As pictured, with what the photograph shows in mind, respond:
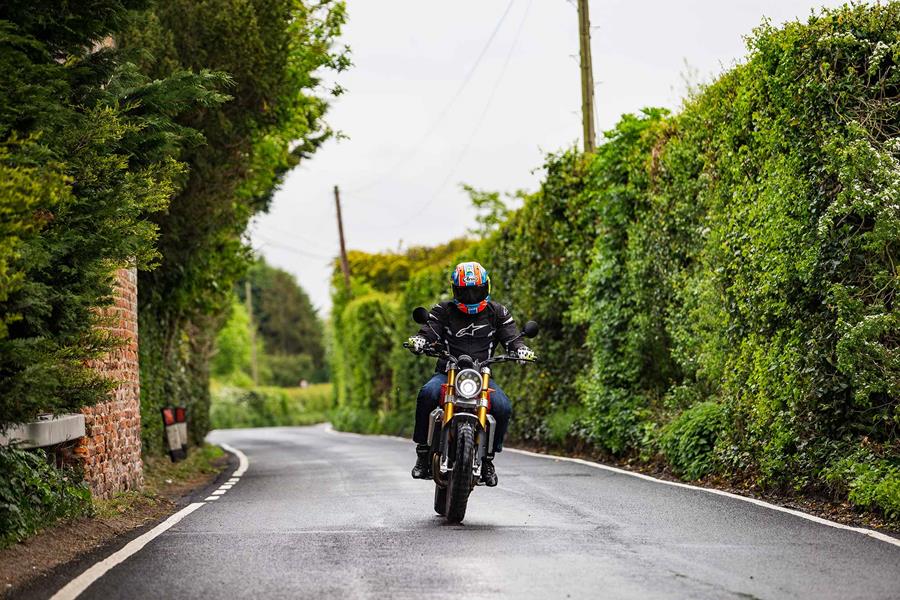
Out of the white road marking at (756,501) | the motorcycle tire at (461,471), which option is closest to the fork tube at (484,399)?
the motorcycle tire at (461,471)

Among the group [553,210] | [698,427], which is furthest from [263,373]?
[698,427]

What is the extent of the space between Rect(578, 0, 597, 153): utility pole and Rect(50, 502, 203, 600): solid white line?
49.9 feet

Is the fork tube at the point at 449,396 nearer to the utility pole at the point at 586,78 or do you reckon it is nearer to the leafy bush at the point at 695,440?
the leafy bush at the point at 695,440

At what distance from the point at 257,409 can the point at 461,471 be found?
63.8 metres

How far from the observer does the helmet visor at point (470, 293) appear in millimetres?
10805

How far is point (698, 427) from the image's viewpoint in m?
14.6

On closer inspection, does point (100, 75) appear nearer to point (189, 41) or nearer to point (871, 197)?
point (871, 197)

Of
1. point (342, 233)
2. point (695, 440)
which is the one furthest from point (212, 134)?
point (342, 233)

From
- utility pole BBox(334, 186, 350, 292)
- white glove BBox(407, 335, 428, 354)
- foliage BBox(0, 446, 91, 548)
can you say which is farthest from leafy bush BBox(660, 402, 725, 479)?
utility pole BBox(334, 186, 350, 292)

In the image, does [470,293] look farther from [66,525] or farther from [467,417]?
[66,525]

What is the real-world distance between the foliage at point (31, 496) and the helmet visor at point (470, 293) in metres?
3.72

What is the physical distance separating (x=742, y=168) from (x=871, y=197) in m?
3.16

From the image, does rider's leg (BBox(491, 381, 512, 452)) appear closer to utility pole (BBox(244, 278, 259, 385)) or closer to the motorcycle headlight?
the motorcycle headlight

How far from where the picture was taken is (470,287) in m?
10.8
